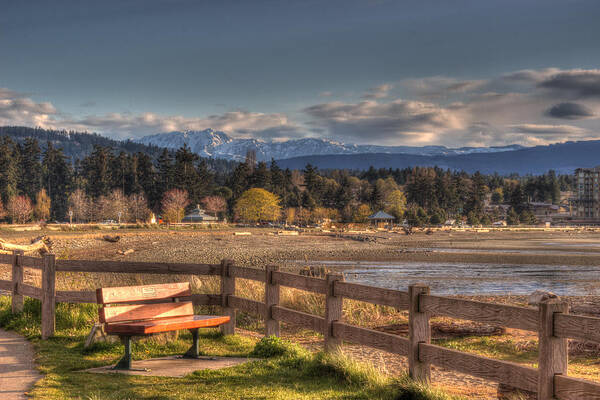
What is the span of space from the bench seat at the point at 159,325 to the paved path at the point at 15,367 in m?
1.10

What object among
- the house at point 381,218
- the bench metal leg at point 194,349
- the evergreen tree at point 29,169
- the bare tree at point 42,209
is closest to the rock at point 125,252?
the bench metal leg at point 194,349

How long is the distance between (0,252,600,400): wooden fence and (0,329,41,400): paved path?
23.4 inches

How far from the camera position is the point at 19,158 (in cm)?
A: 12031

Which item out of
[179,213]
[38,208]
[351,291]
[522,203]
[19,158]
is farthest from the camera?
[522,203]

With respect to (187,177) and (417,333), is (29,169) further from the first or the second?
(417,333)

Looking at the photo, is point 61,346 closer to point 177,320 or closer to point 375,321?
point 177,320

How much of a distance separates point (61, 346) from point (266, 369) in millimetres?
3592

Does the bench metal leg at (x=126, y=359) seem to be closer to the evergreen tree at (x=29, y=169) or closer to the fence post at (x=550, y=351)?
the fence post at (x=550, y=351)

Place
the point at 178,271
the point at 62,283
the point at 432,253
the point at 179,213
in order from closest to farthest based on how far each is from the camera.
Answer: the point at 178,271, the point at 62,283, the point at 432,253, the point at 179,213

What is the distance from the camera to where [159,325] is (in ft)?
24.5

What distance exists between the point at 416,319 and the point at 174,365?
3.35 m

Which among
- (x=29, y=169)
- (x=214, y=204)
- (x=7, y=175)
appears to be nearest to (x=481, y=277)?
(x=214, y=204)

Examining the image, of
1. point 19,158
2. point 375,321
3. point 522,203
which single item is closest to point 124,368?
point 375,321

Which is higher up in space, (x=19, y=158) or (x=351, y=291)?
(x=19, y=158)
